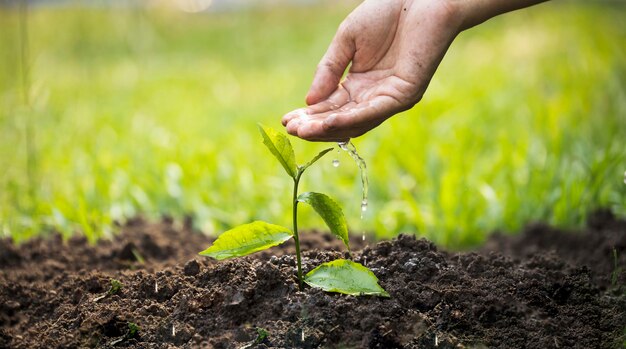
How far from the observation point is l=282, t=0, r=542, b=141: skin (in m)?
1.75

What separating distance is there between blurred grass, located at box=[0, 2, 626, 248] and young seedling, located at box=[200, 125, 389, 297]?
1.31m

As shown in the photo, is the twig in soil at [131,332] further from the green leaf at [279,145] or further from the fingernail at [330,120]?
the fingernail at [330,120]

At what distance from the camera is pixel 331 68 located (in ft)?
6.59

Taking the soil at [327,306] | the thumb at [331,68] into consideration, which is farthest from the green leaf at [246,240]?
the thumb at [331,68]

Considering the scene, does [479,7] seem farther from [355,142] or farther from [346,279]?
[355,142]

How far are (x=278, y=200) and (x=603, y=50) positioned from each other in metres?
3.28

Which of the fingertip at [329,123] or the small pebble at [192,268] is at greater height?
the fingertip at [329,123]

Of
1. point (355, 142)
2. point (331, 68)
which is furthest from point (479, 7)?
point (355, 142)

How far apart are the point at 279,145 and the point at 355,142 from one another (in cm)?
244

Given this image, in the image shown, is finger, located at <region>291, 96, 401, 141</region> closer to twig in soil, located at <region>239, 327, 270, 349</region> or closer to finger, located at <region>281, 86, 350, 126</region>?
finger, located at <region>281, 86, 350, 126</region>

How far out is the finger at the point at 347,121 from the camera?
167 cm

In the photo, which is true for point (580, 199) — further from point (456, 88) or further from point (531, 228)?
point (456, 88)

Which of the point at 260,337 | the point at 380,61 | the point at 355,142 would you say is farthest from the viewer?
the point at 355,142

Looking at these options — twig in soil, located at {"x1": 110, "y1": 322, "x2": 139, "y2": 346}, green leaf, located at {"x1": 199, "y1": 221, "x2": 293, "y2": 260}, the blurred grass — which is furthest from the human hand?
the blurred grass
